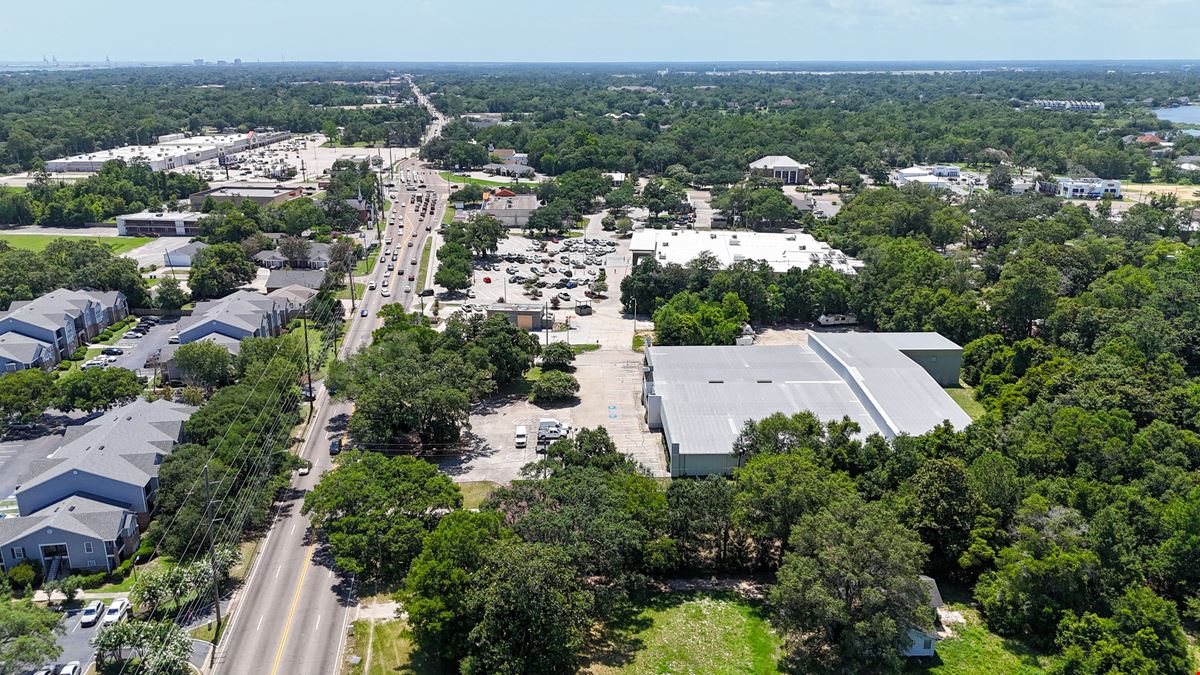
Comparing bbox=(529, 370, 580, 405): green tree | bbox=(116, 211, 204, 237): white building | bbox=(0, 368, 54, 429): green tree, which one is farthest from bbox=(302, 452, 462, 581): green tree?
bbox=(116, 211, 204, 237): white building

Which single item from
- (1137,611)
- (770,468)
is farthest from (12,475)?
(1137,611)

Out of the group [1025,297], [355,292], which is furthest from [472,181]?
[1025,297]

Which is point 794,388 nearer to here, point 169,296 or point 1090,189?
point 169,296

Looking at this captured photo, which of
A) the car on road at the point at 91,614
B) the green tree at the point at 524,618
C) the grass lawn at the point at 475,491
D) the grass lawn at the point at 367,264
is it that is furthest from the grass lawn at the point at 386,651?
the grass lawn at the point at 367,264

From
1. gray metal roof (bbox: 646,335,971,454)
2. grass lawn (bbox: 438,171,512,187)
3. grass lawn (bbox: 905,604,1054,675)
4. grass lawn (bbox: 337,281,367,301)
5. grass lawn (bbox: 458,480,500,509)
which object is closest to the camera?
grass lawn (bbox: 905,604,1054,675)

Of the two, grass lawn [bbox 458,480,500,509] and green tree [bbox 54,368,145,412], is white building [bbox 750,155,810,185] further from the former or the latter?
green tree [bbox 54,368,145,412]

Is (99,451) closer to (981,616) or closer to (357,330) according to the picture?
(357,330)
